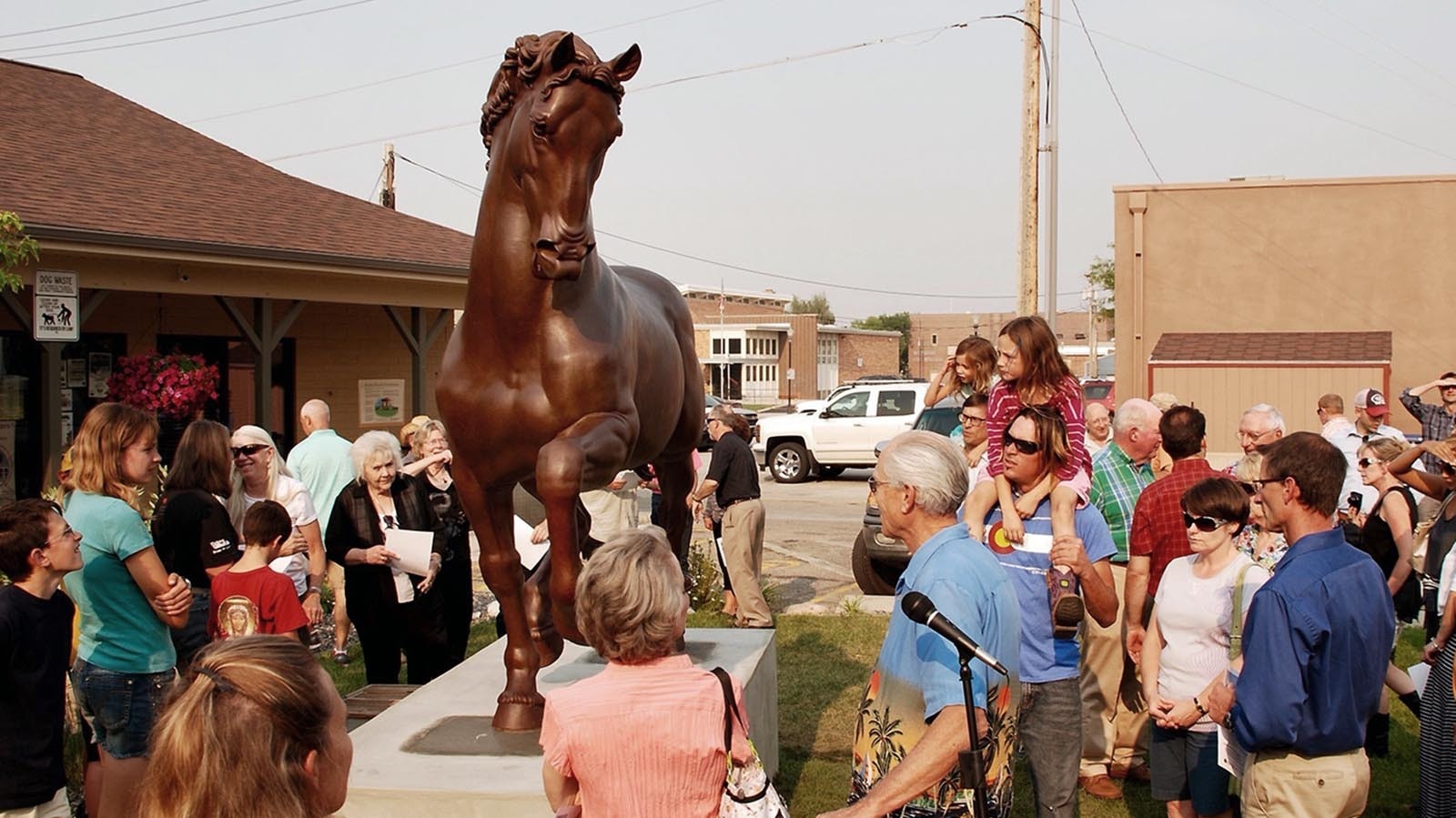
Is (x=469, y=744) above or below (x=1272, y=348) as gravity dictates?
below

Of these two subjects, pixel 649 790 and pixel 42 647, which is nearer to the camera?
pixel 649 790

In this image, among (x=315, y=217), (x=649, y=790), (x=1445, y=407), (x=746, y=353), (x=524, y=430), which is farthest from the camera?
(x=746, y=353)

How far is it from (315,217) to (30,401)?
437cm

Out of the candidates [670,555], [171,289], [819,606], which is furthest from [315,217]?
[670,555]

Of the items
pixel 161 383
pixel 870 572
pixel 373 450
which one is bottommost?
pixel 870 572

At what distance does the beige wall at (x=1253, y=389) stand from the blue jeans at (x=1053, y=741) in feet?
51.2

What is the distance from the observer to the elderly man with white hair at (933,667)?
2.84 metres

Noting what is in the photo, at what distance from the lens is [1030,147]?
58.0 ft

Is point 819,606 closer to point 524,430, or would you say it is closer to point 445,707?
point 445,707

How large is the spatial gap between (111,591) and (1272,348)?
1957cm

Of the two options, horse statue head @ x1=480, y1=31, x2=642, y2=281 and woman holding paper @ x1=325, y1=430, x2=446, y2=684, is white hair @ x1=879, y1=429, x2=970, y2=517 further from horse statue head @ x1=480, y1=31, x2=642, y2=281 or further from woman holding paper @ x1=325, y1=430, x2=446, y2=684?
woman holding paper @ x1=325, y1=430, x2=446, y2=684

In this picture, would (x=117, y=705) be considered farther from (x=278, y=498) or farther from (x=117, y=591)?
(x=278, y=498)

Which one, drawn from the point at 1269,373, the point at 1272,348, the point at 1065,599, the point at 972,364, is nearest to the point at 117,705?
the point at 1065,599

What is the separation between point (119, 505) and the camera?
4.56 meters
